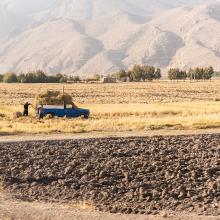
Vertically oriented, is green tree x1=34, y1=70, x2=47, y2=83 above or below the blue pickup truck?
above

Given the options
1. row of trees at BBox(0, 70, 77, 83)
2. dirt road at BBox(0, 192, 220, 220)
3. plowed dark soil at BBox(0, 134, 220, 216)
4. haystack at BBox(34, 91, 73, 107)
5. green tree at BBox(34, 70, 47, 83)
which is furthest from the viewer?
green tree at BBox(34, 70, 47, 83)

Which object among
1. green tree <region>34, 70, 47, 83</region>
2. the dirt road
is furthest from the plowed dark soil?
green tree <region>34, 70, 47, 83</region>

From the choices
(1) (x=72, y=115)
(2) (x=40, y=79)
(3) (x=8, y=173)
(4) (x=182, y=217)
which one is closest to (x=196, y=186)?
(4) (x=182, y=217)

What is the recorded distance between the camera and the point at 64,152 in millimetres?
26234

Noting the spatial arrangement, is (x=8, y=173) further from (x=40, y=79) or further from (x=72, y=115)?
(x=40, y=79)

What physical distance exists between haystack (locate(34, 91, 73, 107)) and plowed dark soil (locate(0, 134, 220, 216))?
58.4 feet

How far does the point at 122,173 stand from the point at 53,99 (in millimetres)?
26955

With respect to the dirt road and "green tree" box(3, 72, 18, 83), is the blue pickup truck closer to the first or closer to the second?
the dirt road

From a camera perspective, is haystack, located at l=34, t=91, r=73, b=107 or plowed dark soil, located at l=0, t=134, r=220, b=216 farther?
haystack, located at l=34, t=91, r=73, b=107

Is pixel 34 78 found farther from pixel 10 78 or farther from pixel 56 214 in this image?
pixel 56 214

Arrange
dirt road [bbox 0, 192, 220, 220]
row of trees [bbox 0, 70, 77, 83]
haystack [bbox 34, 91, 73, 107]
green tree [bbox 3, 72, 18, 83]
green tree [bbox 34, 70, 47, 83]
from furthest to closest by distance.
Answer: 1. green tree [bbox 3, 72, 18, 83]
2. green tree [bbox 34, 70, 47, 83]
3. row of trees [bbox 0, 70, 77, 83]
4. haystack [bbox 34, 91, 73, 107]
5. dirt road [bbox 0, 192, 220, 220]

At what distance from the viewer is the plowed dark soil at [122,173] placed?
1831 centimetres

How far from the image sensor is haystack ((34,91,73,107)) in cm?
4712

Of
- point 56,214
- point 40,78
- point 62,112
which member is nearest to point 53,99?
point 62,112
